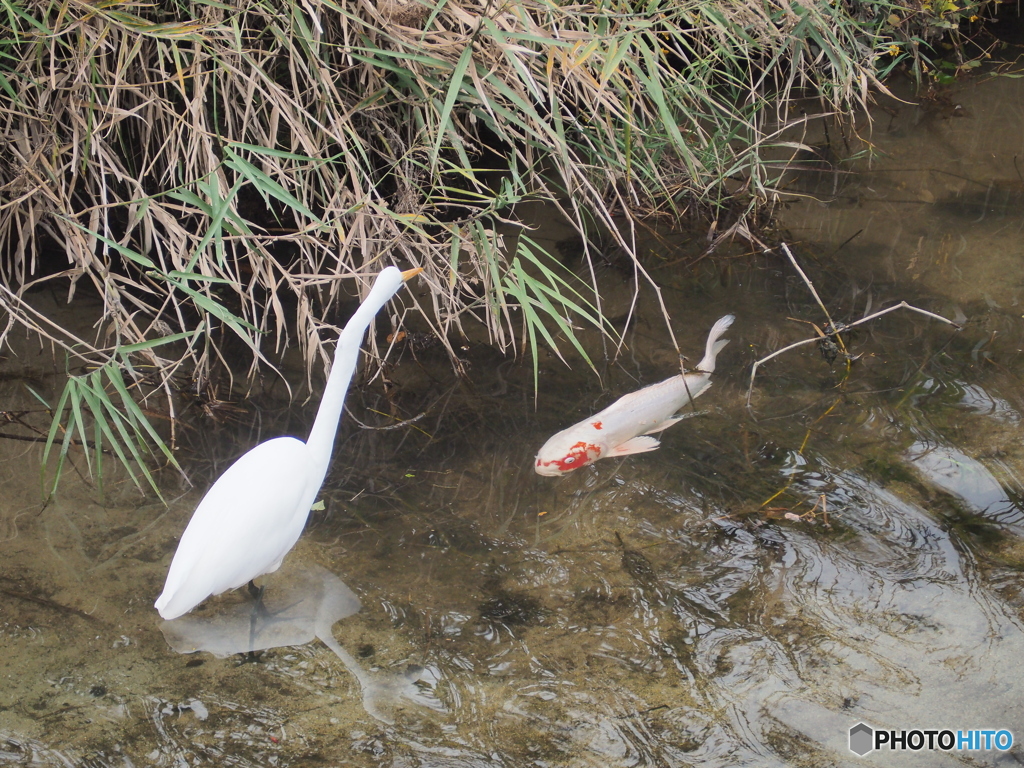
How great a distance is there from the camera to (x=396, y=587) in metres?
2.52

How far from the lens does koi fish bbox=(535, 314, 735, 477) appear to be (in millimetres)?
2891

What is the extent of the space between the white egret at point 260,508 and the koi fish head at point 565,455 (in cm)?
77

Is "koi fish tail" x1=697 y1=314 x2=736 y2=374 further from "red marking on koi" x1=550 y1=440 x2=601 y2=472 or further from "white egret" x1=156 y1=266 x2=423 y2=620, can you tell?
"white egret" x1=156 y1=266 x2=423 y2=620

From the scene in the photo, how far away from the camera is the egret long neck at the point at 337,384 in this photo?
2.36 meters

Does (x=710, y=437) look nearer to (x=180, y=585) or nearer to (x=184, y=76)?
(x=180, y=585)

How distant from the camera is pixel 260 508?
7.68 ft

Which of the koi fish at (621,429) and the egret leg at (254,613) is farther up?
the koi fish at (621,429)

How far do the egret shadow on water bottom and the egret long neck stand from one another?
1.15ft

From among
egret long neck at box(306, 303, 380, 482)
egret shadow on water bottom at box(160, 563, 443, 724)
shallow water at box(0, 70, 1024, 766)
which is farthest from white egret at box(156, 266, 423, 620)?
shallow water at box(0, 70, 1024, 766)

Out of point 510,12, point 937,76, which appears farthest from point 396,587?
point 937,76

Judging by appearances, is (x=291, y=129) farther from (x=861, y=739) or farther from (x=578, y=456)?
(x=861, y=739)

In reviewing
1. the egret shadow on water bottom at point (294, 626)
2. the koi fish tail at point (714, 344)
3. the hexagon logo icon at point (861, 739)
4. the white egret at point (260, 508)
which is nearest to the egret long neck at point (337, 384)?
the white egret at point (260, 508)

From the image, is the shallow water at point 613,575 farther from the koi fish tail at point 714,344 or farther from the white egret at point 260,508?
the white egret at point 260,508

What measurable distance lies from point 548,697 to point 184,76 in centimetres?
225
